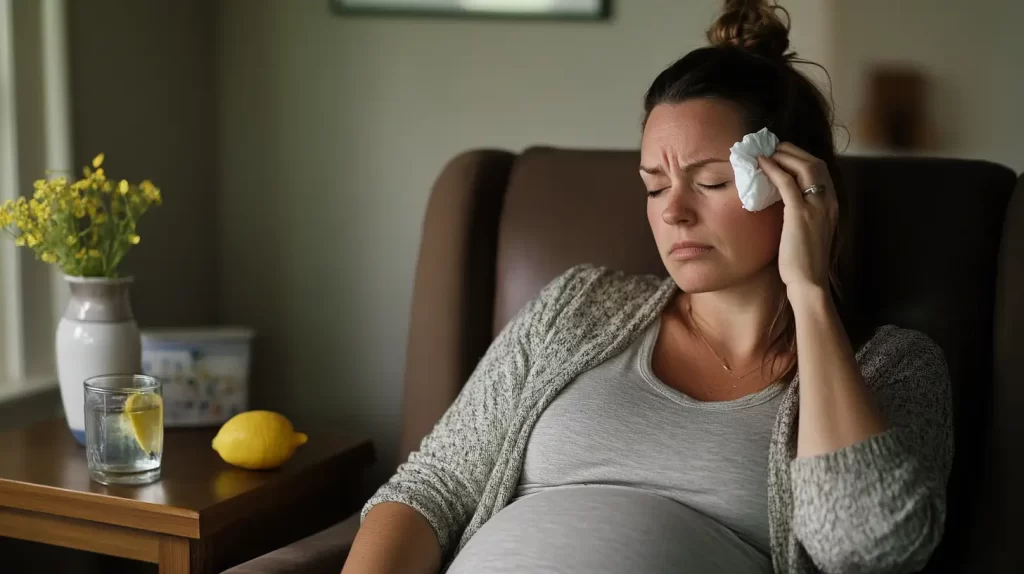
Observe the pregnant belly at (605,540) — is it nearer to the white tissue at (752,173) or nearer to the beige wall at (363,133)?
the white tissue at (752,173)

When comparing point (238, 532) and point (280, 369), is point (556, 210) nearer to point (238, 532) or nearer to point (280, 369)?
point (238, 532)

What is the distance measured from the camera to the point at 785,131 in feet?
4.21

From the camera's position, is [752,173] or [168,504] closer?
[752,173]

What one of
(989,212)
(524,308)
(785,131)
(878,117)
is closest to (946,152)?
(878,117)

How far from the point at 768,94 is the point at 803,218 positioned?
0.18 meters

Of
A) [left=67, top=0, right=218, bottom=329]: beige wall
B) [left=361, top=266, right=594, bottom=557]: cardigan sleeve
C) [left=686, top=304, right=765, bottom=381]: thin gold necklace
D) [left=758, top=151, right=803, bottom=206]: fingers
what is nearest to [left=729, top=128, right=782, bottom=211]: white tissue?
[left=758, top=151, right=803, bottom=206]: fingers

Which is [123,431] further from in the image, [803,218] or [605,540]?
[803,218]

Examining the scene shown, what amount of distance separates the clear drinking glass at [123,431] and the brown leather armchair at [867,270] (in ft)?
0.82

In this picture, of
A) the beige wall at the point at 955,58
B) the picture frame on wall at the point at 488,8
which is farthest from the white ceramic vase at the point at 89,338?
the beige wall at the point at 955,58

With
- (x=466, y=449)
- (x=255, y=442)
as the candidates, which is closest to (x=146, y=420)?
(x=255, y=442)

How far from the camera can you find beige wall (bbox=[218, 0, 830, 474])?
6.57 feet

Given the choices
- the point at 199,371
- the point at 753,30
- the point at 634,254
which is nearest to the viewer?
the point at 753,30

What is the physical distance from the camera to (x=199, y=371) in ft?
5.50

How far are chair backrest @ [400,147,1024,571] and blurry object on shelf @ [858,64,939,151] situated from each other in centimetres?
51
